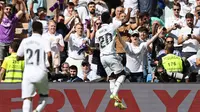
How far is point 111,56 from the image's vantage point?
16938 millimetres

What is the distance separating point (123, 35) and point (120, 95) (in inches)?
81.7

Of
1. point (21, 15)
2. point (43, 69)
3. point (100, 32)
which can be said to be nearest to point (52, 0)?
point (21, 15)

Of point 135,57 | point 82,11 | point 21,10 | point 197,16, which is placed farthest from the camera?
point 82,11

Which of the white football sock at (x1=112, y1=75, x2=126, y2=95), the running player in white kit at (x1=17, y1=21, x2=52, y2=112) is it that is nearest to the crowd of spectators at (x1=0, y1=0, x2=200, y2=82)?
the white football sock at (x1=112, y1=75, x2=126, y2=95)

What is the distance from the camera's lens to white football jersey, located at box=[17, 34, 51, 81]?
48.4ft

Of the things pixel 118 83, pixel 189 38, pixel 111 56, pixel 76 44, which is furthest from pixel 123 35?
pixel 118 83

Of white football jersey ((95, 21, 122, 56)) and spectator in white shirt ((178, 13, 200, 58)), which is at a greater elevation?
white football jersey ((95, 21, 122, 56))

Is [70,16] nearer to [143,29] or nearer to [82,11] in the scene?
[82,11]

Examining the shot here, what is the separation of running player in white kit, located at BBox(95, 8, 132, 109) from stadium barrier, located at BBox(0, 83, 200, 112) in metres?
0.62

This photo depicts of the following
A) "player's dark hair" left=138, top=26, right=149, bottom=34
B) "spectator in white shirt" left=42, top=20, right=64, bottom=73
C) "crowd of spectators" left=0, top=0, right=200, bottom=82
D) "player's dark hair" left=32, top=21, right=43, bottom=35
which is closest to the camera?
"player's dark hair" left=32, top=21, right=43, bottom=35

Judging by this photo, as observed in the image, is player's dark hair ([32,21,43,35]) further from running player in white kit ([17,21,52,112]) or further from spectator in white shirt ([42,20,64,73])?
spectator in white shirt ([42,20,64,73])

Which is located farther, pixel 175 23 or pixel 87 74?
pixel 175 23

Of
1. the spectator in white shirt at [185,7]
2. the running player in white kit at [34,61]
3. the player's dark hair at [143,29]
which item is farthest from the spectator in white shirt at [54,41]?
the running player in white kit at [34,61]

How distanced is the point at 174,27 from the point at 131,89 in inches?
111
